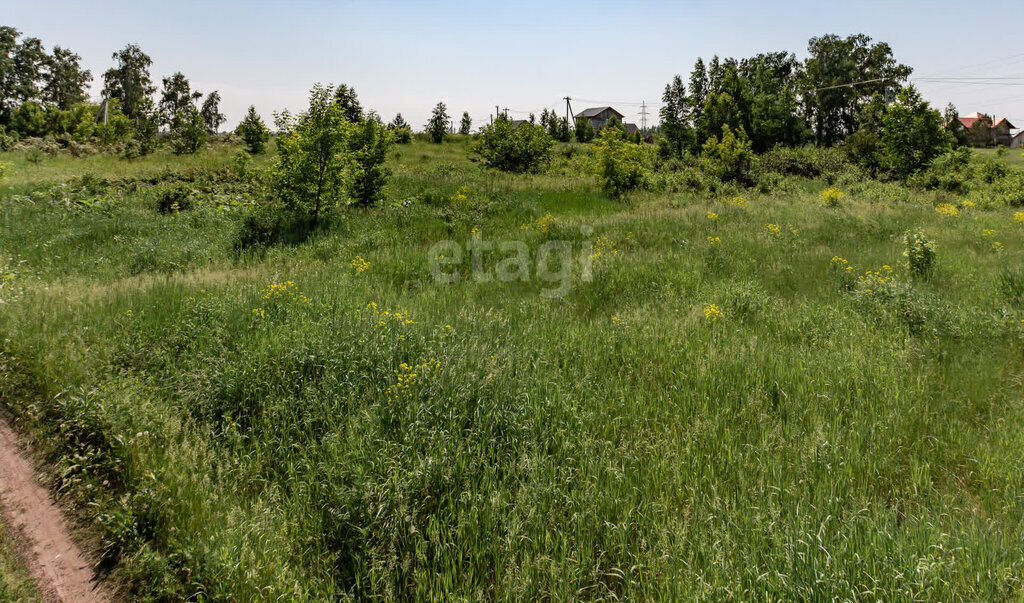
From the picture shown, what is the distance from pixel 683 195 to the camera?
69.4 feet

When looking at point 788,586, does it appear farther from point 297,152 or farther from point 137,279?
point 297,152

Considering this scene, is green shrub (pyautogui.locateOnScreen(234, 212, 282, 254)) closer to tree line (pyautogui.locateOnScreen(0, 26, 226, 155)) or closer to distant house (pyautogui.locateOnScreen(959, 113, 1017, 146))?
tree line (pyautogui.locateOnScreen(0, 26, 226, 155))

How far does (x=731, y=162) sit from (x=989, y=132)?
8044cm

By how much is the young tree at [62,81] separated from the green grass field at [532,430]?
243 ft

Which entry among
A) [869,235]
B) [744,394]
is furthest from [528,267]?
[869,235]

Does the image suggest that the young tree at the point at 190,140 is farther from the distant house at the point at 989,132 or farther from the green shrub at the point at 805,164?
the distant house at the point at 989,132

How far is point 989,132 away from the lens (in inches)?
2921

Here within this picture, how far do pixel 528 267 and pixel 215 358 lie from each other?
662 centimetres

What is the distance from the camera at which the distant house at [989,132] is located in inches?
2899

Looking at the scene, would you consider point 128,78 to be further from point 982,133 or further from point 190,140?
point 982,133

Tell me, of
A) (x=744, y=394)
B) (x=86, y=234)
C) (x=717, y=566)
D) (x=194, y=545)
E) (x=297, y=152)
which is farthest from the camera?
(x=297, y=152)

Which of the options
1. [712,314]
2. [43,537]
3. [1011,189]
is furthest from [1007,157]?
[43,537]

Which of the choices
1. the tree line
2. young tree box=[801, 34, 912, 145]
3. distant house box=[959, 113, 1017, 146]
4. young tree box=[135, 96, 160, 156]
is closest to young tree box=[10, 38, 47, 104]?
the tree line

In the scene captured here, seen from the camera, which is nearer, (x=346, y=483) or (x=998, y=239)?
(x=346, y=483)
